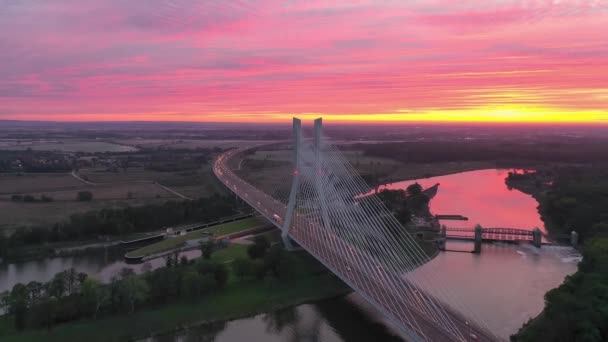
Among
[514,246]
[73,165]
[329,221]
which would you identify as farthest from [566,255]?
[73,165]

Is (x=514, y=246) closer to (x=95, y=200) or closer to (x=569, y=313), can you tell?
(x=569, y=313)

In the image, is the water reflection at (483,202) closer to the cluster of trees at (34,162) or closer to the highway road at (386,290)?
the highway road at (386,290)

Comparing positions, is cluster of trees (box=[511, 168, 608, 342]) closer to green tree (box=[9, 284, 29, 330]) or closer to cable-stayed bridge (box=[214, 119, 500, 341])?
cable-stayed bridge (box=[214, 119, 500, 341])

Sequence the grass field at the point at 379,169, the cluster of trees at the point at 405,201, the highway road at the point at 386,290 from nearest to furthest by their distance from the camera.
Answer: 1. the highway road at the point at 386,290
2. the cluster of trees at the point at 405,201
3. the grass field at the point at 379,169

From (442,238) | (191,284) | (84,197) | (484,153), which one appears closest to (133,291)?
(191,284)

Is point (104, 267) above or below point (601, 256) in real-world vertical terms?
below

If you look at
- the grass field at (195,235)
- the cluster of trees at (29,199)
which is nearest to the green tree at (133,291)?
the grass field at (195,235)
